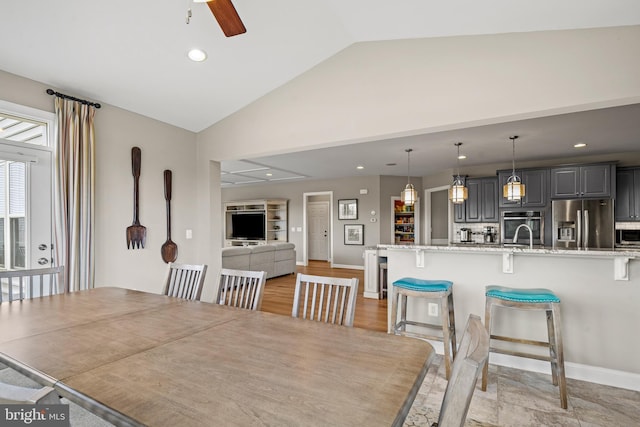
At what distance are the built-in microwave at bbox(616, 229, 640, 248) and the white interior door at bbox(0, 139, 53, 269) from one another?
773 centimetres

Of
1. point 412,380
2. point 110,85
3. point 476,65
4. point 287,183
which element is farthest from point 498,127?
point 287,183

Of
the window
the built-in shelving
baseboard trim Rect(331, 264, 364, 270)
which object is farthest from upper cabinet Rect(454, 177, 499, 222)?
the window

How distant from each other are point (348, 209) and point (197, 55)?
6.37 metres

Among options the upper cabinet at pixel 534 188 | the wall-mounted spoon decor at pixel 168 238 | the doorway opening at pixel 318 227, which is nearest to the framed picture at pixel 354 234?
the doorway opening at pixel 318 227

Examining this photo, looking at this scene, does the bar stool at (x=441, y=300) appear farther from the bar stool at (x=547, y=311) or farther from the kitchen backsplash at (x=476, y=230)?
the kitchen backsplash at (x=476, y=230)

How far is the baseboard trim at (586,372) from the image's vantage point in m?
2.40

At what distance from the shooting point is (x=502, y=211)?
6.10 metres

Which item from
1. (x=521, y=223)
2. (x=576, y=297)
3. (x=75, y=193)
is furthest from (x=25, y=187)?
(x=521, y=223)

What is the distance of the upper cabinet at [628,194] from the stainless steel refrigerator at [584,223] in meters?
0.21

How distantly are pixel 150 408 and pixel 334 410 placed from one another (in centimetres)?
51

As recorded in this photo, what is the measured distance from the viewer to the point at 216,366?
1146 mm

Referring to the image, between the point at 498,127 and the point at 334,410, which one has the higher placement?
the point at 498,127

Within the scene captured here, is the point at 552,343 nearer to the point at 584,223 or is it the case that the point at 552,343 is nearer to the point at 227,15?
the point at 227,15

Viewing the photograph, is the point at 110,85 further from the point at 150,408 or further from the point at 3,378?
the point at 150,408
